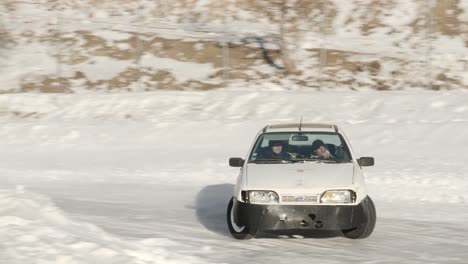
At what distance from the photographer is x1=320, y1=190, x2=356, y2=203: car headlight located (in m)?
10.6

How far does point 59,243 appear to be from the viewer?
29.2 ft

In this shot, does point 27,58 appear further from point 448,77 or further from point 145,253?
point 145,253

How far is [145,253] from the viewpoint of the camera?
8.81 meters

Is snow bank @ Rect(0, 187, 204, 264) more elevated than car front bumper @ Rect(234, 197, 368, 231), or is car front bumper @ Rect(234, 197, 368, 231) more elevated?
snow bank @ Rect(0, 187, 204, 264)

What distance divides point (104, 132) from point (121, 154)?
2.48 meters

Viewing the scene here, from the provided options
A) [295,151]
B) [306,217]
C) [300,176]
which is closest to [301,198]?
[306,217]

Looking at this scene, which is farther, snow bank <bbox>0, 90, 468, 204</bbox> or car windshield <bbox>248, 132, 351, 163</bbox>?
snow bank <bbox>0, 90, 468, 204</bbox>

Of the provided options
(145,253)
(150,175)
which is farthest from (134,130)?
(145,253)

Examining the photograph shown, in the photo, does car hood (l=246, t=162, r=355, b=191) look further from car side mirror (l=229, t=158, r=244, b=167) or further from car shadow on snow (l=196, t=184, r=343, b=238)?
car shadow on snow (l=196, t=184, r=343, b=238)

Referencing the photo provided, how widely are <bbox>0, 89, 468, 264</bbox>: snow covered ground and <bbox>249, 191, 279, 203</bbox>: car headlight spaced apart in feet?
1.86

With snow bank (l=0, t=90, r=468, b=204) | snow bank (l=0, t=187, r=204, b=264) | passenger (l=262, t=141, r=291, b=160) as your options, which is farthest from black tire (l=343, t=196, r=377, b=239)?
snow bank (l=0, t=90, r=468, b=204)

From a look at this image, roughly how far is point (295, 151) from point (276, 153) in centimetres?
34

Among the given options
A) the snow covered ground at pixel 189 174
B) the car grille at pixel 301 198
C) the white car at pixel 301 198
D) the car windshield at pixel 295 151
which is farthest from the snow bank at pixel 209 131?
the car grille at pixel 301 198

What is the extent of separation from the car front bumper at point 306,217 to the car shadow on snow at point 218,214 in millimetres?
1049
